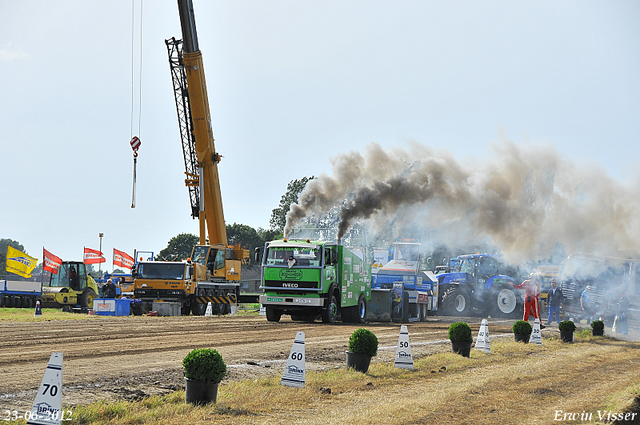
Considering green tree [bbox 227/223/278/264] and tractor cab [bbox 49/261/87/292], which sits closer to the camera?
tractor cab [bbox 49/261/87/292]

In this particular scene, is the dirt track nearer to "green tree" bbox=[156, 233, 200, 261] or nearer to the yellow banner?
the yellow banner

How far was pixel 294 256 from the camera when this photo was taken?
21531 mm

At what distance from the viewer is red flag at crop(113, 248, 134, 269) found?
50031mm

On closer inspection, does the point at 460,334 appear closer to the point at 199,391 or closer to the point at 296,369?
the point at 296,369

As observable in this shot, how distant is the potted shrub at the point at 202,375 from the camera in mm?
7438

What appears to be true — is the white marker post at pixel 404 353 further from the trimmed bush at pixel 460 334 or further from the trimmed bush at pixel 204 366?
the trimmed bush at pixel 204 366

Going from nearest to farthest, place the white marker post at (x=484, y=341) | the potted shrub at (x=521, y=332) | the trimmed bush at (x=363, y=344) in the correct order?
the trimmed bush at (x=363, y=344) < the white marker post at (x=484, y=341) < the potted shrub at (x=521, y=332)

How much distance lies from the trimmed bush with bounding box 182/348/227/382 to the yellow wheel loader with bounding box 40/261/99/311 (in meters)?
27.1

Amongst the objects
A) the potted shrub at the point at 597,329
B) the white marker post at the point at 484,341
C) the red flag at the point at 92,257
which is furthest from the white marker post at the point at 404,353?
the red flag at the point at 92,257

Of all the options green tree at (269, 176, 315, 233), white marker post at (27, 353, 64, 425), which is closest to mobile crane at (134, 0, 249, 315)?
white marker post at (27, 353, 64, 425)

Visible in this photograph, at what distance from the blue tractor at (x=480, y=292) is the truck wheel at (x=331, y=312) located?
10788 mm

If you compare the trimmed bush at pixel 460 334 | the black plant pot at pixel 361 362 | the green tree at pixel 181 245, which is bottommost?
the black plant pot at pixel 361 362

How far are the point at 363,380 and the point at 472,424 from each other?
3067mm

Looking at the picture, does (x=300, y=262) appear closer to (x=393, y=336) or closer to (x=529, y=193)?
(x=393, y=336)
